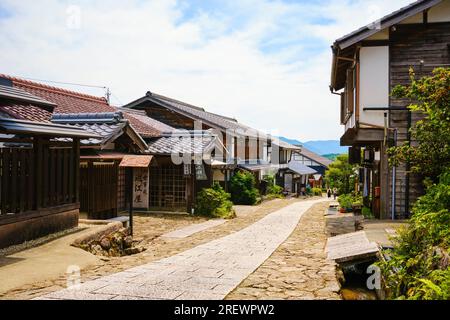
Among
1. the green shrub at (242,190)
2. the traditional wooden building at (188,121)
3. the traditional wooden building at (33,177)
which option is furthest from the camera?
the traditional wooden building at (188,121)

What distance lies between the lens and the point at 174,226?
56.6ft

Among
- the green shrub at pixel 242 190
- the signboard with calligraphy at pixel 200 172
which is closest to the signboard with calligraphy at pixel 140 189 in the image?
the signboard with calligraphy at pixel 200 172

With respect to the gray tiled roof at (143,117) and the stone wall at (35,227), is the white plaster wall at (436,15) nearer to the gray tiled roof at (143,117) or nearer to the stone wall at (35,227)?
the stone wall at (35,227)

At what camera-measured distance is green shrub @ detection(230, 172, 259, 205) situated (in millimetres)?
30266

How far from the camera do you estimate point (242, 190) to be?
30484mm

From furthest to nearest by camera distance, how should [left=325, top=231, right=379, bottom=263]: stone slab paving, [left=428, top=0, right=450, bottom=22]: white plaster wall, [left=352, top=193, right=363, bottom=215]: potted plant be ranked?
[left=352, top=193, right=363, bottom=215]: potted plant < [left=428, top=0, right=450, bottom=22]: white plaster wall < [left=325, top=231, right=379, bottom=263]: stone slab paving

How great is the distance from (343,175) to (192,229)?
18.1 metres

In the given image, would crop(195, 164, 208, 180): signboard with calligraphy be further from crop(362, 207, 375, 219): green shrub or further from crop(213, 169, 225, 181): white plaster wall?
crop(362, 207, 375, 219): green shrub

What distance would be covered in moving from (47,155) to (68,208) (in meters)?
1.79

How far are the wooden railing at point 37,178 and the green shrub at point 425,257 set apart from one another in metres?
8.29

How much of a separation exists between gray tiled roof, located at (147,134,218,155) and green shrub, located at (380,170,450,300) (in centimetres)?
1392

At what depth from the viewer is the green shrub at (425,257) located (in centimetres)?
548

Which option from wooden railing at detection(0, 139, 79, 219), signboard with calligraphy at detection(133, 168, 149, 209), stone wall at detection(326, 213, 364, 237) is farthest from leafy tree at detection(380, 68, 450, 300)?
signboard with calligraphy at detection(133, 168, 149, 209)

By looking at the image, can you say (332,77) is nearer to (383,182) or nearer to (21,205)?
(383,182)
